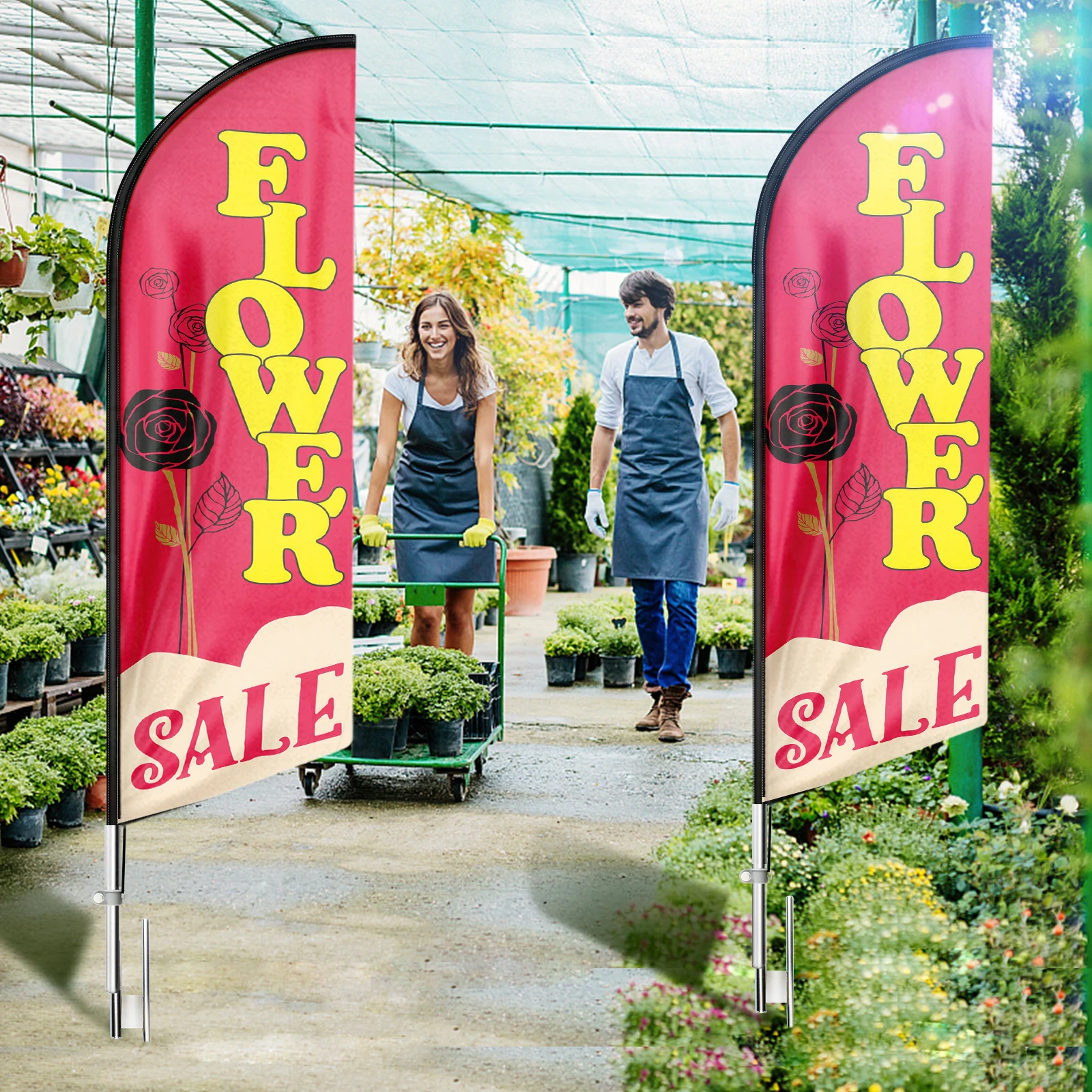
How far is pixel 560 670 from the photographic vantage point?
7.28m

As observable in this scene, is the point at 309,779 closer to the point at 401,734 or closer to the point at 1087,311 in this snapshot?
the point at 401,734

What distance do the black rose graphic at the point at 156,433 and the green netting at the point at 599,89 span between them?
2113 millimetres

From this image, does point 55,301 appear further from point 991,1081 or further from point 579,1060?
point 991,1081

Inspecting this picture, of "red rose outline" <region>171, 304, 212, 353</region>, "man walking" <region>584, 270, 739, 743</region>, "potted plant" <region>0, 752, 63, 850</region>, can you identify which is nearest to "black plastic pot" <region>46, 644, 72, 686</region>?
"potted plant" <region>0, 752, 63, 850</region>

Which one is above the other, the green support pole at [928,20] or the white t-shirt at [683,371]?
the green support pole at [928,20]

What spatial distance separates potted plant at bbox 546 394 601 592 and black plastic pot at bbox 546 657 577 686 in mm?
5280

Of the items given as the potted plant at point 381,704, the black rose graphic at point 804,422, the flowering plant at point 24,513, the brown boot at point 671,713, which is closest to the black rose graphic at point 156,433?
the black rose graphic at point 804,422

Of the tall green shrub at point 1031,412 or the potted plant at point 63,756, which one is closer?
the tall green shrub at point 1031,412

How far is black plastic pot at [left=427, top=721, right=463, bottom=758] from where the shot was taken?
15.3 ft

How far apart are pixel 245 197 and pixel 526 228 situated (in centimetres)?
725

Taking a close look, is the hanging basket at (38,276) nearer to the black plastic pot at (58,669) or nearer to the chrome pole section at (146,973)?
the black plastic pot at (58,669)

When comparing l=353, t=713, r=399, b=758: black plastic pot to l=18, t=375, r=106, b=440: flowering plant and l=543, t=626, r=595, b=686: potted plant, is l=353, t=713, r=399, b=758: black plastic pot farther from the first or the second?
l=18, t=375, r=106, b=440: flowering plant

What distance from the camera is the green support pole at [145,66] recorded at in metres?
3.19

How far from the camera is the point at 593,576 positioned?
42.9 feet
